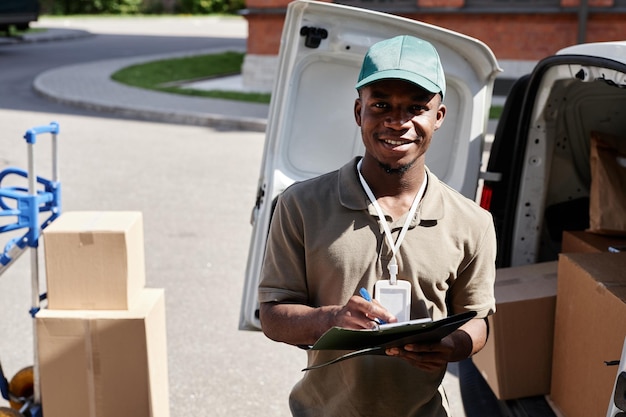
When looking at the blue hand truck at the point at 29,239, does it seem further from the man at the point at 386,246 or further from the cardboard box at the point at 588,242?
the cardboard box at the point at 588,242

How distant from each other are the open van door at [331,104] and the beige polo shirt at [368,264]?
1628 millimetres

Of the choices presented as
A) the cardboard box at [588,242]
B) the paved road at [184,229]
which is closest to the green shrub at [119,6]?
the paved road at [184,229]

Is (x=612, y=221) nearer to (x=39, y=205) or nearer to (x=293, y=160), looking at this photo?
(x=293, y=160)

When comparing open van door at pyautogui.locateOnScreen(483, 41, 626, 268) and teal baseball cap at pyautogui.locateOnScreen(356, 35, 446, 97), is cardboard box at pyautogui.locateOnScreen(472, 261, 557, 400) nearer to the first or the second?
open van door at pyautogui.locateOnScreen(483, 41, 626, 268)

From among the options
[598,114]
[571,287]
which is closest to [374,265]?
[571,287]

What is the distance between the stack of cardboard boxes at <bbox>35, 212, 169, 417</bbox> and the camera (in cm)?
372

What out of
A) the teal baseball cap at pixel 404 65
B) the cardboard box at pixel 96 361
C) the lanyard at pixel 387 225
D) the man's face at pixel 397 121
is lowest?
the cardboard box at pixel 96 361

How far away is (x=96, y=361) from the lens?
3730 mm

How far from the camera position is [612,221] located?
4.04 metres

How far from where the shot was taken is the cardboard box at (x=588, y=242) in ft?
12.9

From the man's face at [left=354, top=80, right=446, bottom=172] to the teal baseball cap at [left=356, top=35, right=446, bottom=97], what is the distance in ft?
0.12

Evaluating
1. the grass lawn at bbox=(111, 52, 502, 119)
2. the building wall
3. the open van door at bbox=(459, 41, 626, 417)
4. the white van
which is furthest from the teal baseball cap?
the building wall

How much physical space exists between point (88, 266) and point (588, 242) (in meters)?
2.15

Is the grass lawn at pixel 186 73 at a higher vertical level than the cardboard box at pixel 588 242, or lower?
lower
